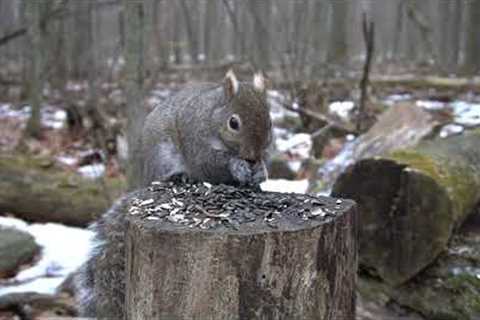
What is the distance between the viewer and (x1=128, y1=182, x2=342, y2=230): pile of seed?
1.96 m

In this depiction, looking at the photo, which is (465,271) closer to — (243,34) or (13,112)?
(243,34)

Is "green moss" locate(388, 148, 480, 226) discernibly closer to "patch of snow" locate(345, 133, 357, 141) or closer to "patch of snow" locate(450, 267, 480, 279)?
"patch of snow" locate(450, 267, 480, 279)

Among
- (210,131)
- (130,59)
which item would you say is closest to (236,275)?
(210,131)

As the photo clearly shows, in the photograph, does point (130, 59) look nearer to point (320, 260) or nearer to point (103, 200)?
point (103, 200)

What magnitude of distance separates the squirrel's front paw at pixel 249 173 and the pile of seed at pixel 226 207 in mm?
227

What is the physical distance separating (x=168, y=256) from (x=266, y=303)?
0.29m

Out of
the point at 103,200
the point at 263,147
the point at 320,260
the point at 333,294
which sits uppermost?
the point at 263,147

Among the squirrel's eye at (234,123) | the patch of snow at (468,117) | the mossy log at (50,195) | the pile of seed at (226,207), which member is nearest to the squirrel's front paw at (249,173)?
the squirrel's eye at (234,123)

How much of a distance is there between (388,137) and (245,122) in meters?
2.27

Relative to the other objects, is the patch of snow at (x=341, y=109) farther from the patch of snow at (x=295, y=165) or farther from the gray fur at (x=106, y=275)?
the gray fur at (x=106, y=275)

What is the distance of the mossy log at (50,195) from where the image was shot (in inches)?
197

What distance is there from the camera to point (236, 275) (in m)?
1.82

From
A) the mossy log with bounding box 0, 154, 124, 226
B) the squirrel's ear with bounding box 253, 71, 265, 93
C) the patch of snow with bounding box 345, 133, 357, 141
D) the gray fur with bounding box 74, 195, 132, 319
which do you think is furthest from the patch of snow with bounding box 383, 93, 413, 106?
the gray fur with bounding box 74, 195, 132, 319

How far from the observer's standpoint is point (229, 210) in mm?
2068
